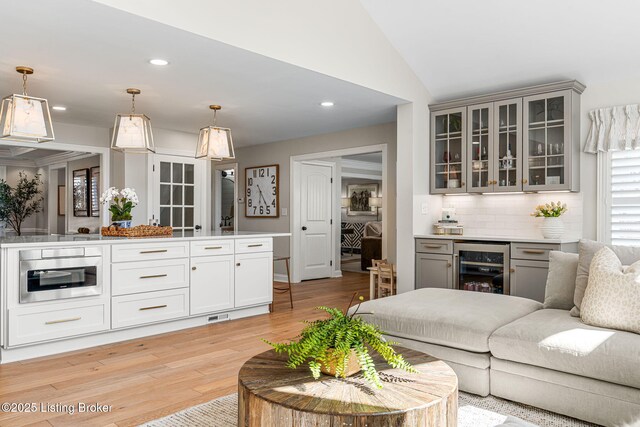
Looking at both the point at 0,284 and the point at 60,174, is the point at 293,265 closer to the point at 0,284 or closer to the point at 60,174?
the point at 0,284

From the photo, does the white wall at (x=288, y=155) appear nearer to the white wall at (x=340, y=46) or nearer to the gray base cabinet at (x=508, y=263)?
the white wall at (x=340, y=46)

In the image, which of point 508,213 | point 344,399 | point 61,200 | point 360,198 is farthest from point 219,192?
point 344,399

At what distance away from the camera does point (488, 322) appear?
276 cm

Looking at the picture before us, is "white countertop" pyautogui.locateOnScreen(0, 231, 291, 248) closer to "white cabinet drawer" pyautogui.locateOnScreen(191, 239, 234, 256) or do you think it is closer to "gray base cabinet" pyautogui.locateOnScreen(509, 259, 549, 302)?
"white cabinet drawer" pyautogui.locateOnScreen(191, 239, 234, 256)

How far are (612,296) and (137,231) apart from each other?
3814 millimetres

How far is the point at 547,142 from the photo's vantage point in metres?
4.69

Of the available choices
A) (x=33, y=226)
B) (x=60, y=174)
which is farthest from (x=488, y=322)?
(x=33, y=226)

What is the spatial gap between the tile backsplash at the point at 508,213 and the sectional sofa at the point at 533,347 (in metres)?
1.83

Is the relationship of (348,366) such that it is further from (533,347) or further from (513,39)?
(513,39)

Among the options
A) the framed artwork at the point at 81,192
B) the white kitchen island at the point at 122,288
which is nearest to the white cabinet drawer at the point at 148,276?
the white kitchen island at the point at 122,288

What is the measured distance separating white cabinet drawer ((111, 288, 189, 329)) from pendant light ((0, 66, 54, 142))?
1.48 meters

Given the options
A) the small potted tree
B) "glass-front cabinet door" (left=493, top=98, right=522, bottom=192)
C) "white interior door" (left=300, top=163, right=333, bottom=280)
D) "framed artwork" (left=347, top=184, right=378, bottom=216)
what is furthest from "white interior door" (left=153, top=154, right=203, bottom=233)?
"framed artwork" (left=347, top=184, right=378, bottom=216)

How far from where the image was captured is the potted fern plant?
1.79m

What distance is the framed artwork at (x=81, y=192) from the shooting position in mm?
8773
